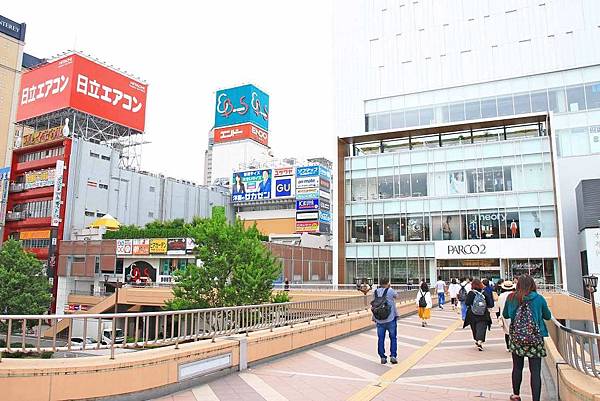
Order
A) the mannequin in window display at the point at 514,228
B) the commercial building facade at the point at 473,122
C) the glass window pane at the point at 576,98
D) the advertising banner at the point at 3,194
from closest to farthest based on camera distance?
the mannequin in window display at the point at 514,228
the commercial building facade at the point at 473,122
the glass window pane at the point at 576,98
the advertising banner at the point at 3,194

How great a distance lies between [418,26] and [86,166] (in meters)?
42.2

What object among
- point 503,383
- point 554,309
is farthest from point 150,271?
point 503,383

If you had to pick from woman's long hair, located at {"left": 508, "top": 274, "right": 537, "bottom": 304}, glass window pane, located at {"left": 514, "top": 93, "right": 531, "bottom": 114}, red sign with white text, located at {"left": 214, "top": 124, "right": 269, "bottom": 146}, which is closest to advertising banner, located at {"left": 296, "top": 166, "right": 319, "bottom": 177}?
red sign with white text, located at {"left": 214, "top": 124, "right": 269, "bottom": 146}

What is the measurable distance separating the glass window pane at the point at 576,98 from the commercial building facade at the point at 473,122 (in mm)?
100

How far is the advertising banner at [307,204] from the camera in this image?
7619cm

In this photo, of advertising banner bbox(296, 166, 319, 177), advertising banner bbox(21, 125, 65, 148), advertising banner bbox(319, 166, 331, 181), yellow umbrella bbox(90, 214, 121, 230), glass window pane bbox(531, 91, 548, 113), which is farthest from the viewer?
advertising banner bbox(296, 166, 319, 177)

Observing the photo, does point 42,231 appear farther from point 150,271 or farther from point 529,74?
point 529,74

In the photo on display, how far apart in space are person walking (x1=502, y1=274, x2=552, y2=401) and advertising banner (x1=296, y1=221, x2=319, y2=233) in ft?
229

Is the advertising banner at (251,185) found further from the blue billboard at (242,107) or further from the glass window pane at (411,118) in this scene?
the glass window pane at (411,118)

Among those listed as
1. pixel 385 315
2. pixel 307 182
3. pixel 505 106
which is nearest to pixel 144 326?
pixel 385 315

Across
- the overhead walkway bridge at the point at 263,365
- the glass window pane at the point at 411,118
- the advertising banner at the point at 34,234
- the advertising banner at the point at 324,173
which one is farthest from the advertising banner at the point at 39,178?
the overhead walkway bridge at the point at 263,365

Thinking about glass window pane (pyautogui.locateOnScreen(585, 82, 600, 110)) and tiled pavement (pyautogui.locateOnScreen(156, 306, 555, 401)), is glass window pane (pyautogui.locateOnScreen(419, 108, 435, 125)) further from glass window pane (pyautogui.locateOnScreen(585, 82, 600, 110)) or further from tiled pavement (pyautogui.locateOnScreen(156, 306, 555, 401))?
tiled pavement (pyautogui.locateOnScreen(156, 306, 555, 401))

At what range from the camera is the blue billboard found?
105188mm

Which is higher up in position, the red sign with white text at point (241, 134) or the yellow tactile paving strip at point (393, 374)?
the red sign with white text at point (241, 134)
